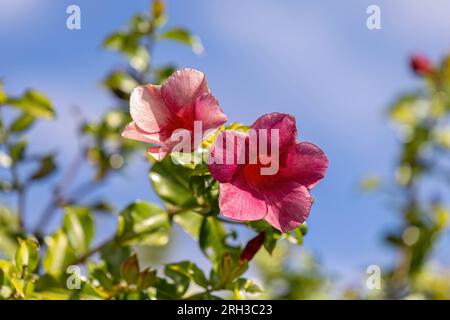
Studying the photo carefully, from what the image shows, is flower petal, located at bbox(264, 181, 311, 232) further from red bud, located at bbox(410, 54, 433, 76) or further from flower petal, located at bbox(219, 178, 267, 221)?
red bud, located at bbox(410, 54, 433, 76)

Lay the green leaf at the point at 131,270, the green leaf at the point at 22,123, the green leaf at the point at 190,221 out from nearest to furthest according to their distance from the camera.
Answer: the green leaf at the point at 131,270 → the green leaf at the point at 190,221 → the green leaf at the point at 22,123

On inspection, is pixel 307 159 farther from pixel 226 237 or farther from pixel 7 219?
pixel 7 219

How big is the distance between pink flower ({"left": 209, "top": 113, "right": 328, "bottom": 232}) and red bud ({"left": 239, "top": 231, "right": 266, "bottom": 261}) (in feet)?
0.55

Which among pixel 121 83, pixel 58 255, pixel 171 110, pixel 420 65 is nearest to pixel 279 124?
pixel 171 110

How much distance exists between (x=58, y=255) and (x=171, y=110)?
0.60 m

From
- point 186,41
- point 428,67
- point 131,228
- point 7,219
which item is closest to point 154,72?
point 186,41

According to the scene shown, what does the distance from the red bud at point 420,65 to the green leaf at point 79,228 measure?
7.13 ft

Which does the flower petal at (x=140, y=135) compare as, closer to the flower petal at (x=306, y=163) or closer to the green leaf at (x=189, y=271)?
the flower petal at (x=306, y=163)

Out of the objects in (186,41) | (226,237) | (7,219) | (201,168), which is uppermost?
(186,41)

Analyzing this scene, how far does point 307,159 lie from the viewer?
1.08 metres

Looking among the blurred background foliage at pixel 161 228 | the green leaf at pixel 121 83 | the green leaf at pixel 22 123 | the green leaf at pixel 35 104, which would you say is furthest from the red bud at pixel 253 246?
the green leaf at pixel 121 83

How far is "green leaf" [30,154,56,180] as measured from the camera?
2111mm

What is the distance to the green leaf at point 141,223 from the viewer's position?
1490 millimetres
